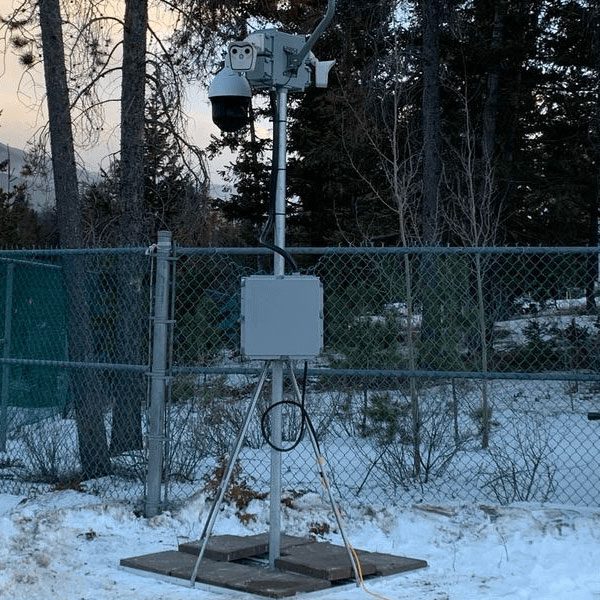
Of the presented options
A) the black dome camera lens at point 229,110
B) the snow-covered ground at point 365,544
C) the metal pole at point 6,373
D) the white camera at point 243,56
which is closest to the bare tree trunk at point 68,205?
the metal pole at point 6,373

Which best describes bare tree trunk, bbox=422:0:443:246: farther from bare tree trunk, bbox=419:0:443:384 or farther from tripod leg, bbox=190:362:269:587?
tripod leg, bbox=190:362:269:587

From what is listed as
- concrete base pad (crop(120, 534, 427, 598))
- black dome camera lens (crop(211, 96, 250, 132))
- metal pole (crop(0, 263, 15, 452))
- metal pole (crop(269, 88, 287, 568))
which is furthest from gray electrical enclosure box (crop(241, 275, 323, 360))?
metal pole (crop(0, 263, 15, 452))

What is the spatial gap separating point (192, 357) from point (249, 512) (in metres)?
2.98

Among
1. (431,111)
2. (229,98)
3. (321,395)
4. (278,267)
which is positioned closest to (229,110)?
(229,98)

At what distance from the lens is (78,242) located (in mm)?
9164

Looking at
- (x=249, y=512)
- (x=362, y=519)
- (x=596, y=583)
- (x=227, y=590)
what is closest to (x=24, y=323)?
(x=249, y=512)

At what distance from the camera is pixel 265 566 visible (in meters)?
6.06

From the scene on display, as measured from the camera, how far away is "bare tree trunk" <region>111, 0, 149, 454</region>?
8641 mm

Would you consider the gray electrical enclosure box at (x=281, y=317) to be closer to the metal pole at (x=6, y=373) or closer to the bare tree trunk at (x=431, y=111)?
the metal pole at (x=6, y=373)

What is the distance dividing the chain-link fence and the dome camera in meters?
1.39

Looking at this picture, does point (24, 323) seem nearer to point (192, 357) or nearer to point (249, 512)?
point (192, 357)

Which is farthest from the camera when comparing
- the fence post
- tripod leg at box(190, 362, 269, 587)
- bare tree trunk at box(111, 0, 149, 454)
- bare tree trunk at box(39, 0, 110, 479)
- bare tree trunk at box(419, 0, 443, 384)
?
bare tree trunk at box(419, 0, 443, 384)

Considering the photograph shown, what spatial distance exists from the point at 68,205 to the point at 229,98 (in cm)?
383

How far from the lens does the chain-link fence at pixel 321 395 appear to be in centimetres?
782
